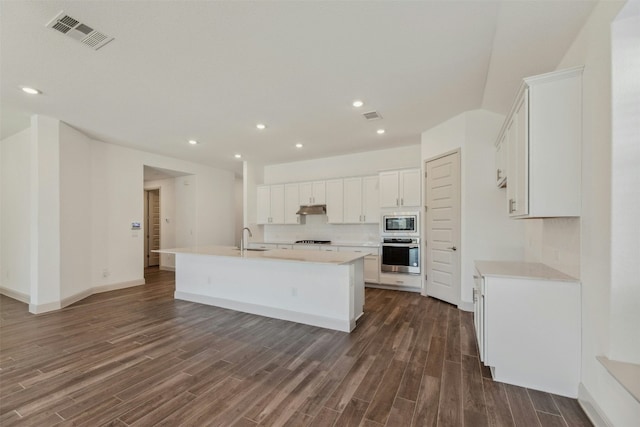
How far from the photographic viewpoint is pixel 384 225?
518 centimetres

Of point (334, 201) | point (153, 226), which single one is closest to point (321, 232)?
point (334, 201)

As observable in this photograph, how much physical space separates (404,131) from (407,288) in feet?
9.42

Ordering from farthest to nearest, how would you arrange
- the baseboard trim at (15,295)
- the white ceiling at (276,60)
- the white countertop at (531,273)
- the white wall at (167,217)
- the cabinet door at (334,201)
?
the white wall at (167,217) → the cabinet door at (334,201) → the baseboard trim at (15,295) → the white countertop at (531,273) → the white ceiling at (276,60)

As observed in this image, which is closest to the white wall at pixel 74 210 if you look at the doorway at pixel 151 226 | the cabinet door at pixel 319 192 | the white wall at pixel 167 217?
the white wall at pixel 167 217

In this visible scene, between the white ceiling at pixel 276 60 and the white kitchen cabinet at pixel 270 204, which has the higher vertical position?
the white ceiling at pixel 276 60

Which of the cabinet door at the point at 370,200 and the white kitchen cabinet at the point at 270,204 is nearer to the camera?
the cabinet door at the point at 370,200

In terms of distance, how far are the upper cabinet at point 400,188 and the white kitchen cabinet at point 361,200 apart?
28 cm

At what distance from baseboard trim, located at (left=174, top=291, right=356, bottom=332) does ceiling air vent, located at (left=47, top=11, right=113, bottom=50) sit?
3.33 m

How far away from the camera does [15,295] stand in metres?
4.63

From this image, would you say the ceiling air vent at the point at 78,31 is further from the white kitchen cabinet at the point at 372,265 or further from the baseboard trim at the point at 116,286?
the white kitchen cabinet at the point at 372,265

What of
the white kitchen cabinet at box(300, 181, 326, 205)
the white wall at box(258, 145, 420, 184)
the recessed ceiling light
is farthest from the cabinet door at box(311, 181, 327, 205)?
the recessed ceiling light

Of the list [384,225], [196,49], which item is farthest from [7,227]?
[384,225]

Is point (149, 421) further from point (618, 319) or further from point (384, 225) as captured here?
point (384, 225)

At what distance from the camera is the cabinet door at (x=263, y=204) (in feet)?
22.2
